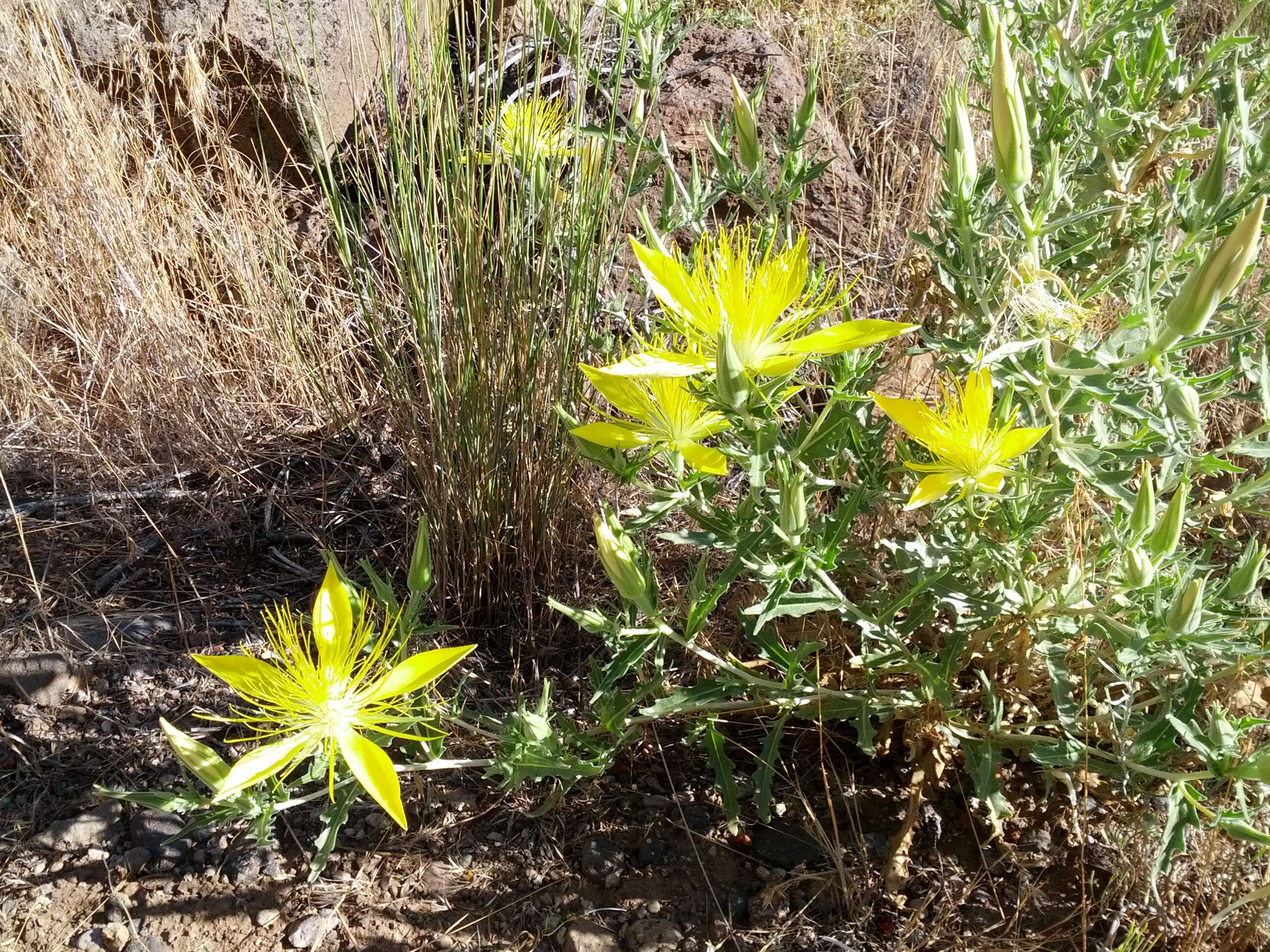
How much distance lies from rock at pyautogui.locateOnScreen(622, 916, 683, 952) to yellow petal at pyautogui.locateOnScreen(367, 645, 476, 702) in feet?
1.82

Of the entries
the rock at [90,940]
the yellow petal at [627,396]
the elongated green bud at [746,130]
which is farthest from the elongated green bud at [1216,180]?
the rock at [90,940]

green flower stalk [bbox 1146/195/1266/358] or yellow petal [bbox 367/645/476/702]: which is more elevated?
green flower stalk [bbox 1146/195/1266/358]

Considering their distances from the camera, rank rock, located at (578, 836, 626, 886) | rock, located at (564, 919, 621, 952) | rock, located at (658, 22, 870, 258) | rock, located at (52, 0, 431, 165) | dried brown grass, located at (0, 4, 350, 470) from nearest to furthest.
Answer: rock, located at (564, 919, 621, 952) < rock, located at (578, 836, 626, 886) < dried brown grass, located at (0, 4, 350, 470) < rock, located at (52, 0, 431, 165) < rock, located at (658, 22, 870, 258)

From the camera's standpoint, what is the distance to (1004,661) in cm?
154

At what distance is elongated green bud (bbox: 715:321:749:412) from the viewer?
0.98 metres

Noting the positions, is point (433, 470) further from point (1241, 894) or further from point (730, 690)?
point (1241, 894)

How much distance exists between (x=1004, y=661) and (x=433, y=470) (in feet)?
3.41

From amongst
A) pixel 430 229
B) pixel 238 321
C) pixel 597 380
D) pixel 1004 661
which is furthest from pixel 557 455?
pixel 238 321

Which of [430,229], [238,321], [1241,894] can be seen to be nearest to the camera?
[1241,894]

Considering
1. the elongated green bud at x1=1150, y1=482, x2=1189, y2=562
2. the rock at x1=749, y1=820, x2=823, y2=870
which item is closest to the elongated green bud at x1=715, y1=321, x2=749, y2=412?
the elongated green bud at x1=1150, y1=482, x2=1189, y2=562

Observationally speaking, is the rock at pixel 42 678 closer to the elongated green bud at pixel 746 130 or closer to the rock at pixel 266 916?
the rock at pixel 266 916

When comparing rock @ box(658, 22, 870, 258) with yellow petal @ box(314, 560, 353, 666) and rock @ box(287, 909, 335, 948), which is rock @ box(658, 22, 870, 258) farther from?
rock @ box(287, 909, 335, 948)

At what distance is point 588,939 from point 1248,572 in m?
1.01

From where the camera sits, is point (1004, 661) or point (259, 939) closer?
point (259, 939)
